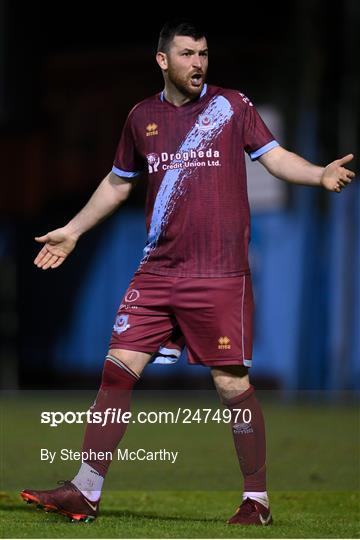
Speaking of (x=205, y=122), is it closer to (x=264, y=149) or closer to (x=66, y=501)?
(x=264, y=149)

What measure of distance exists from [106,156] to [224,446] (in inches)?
340

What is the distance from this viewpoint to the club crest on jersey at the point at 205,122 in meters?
6.80

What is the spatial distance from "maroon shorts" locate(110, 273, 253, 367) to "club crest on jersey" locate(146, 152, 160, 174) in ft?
1.71

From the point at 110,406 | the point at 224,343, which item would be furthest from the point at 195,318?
the point at 110,406

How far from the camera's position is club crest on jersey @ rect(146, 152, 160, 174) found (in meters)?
6.84

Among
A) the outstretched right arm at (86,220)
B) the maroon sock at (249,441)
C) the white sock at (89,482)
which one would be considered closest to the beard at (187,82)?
the outstretched right arm at (86,220)

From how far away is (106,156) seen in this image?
19.3m

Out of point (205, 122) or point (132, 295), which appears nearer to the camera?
point (205, 122)

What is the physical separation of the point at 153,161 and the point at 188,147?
0.20 meters

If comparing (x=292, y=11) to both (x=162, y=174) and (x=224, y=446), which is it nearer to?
(x=224, y=446)

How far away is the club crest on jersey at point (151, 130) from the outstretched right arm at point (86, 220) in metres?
0.38

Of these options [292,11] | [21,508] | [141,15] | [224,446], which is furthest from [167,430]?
[141,15]

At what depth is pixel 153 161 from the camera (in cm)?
687

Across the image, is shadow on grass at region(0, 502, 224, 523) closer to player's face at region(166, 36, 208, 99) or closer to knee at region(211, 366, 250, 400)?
knee at region(211, 366, 250, 400)
